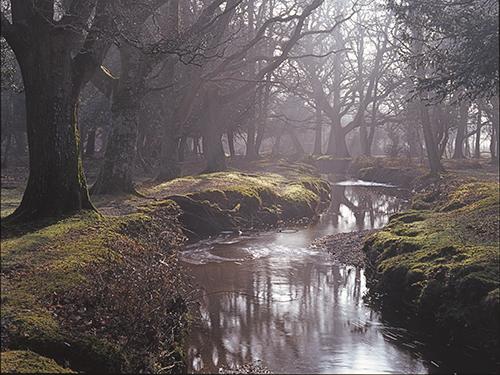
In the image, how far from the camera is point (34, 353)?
19.1 feet

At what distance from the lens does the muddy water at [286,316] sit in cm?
799

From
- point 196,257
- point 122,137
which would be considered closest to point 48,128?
point 196,257

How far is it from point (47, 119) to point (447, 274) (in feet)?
26.9

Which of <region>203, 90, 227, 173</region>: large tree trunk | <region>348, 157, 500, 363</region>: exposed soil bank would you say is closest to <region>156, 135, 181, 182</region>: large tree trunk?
<region>203, 90, 227, 173</region>: large tree trunk

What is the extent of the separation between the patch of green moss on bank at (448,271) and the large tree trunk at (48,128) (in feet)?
22.6

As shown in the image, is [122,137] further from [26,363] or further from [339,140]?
[339,140]

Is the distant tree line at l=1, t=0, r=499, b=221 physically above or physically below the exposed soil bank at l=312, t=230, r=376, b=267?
above

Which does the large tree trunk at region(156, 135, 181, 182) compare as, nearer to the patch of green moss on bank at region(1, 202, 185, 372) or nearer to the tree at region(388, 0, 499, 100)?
the tree at region(388, 0, 499, 100)

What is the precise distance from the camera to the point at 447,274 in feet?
31.8

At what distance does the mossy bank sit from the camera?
8.52m

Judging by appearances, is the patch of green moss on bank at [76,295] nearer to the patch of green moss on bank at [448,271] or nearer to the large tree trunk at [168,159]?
the patch of green moss on bank at [448,271]

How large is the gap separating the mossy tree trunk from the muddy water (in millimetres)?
3604

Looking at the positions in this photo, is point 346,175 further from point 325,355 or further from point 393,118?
point 325,355

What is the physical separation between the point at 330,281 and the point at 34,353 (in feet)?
26.4
